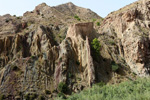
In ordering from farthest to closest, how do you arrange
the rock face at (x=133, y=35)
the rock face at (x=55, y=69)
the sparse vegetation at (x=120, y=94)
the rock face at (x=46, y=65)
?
the rock face at (x=133, y=35) → the rock face at (x=55, y=69) → the rock face at (x=46, y=65) → the sparse vegetation at (x=120, y=94)

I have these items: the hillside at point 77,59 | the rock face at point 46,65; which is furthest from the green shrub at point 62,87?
the rock face at point 46,65

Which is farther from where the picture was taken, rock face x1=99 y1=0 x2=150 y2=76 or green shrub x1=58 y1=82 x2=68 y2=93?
rock face x1=99 y1=0 x2=150 y2=76

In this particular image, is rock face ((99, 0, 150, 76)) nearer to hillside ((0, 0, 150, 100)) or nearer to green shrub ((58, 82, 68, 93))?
hillside ((0, 0, 150, 100))

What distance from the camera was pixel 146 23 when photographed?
45094 millimetres

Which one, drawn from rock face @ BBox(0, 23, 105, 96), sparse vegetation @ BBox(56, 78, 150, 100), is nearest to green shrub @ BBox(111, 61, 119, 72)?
rock face @ BBox(0, 23, 105, 96)

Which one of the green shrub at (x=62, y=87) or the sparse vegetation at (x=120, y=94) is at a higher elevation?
the sparse vegetation at (x=120, y=94)

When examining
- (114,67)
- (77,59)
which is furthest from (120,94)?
(77,59)

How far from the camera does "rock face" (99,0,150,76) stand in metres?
36.4

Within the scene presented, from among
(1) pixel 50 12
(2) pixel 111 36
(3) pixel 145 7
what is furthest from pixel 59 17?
(3) pixel 145 7

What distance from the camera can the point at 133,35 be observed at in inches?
1566

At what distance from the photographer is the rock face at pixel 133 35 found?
3641 centimetres

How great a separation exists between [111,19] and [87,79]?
29913 millimetres

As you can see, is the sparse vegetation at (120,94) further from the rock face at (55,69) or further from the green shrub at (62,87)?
the rock face at (55,69)

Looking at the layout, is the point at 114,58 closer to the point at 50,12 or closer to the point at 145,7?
the point at 145,7
